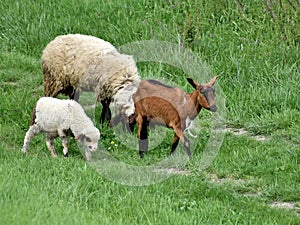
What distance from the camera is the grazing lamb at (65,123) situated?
851 centimetres

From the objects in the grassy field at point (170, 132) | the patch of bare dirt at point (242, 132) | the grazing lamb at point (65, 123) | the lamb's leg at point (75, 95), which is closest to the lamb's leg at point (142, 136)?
the grassy field at point (170, 132)

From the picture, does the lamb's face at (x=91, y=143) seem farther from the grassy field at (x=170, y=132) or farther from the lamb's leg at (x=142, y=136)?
the lamb's leg at (x=142, y=136)

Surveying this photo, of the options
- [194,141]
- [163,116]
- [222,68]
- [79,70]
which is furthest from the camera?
[222,68]

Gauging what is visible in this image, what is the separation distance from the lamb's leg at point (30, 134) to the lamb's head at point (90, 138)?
1.65 ft

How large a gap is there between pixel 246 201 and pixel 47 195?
2005 mm

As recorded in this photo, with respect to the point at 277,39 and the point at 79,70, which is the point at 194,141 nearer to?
the point at 79,70

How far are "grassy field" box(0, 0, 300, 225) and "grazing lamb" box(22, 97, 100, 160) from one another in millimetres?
234

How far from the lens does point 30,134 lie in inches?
345

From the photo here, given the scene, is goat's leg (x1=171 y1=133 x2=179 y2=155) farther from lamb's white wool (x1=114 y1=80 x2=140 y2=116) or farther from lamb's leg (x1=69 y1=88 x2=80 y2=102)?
lamb's leg (x1=69 y1=88 x2=80 y2=102)

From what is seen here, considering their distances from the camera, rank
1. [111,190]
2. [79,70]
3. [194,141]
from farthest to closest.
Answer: [79,70]
[194,141]
[111,190]

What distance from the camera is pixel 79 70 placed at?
9.99m

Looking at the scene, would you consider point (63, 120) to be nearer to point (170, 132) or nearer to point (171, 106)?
point (171, 106)

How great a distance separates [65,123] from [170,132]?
5.11 feet

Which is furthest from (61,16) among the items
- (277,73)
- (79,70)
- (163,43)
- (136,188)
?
(136,188)
